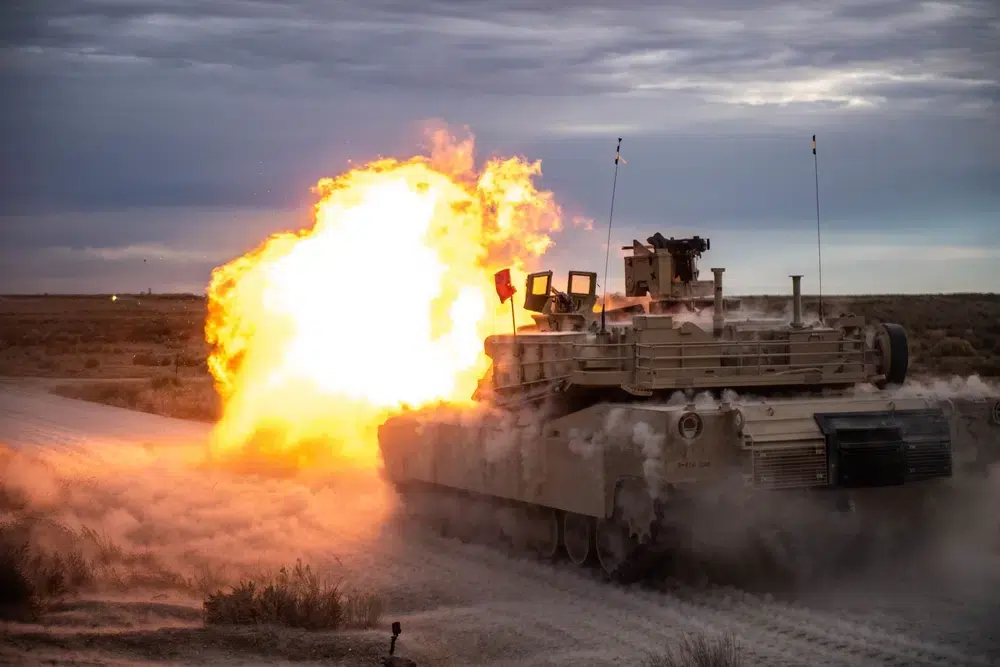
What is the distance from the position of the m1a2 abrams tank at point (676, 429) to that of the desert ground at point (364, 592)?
683 millimetres

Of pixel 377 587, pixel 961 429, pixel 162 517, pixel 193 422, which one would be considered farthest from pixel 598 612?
pixel 193 422

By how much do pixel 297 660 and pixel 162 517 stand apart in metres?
8.52

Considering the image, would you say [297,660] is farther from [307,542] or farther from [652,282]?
[652,282]

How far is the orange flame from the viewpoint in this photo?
73.6ft

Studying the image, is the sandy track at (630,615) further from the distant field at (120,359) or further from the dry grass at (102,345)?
the dry grass at (102,345)

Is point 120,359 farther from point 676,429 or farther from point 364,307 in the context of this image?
point 676,429

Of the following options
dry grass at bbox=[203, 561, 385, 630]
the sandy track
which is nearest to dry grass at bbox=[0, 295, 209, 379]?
the sandy track

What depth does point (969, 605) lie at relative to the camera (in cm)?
1272

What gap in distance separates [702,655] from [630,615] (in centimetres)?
270

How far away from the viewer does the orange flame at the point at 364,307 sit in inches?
883

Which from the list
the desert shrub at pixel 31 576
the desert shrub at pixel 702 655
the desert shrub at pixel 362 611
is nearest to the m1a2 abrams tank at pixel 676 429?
the desert shrub at pixel 702 655

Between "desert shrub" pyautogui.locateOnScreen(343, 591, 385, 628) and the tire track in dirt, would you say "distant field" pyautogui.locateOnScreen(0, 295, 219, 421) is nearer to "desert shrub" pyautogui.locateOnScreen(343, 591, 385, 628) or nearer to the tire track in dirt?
"desert shrub" pyautogui.locateOnScreen(343, 591, 385, 628)

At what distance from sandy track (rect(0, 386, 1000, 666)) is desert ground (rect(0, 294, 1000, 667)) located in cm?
3

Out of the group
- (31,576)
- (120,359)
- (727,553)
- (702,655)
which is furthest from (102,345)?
(702,655)
